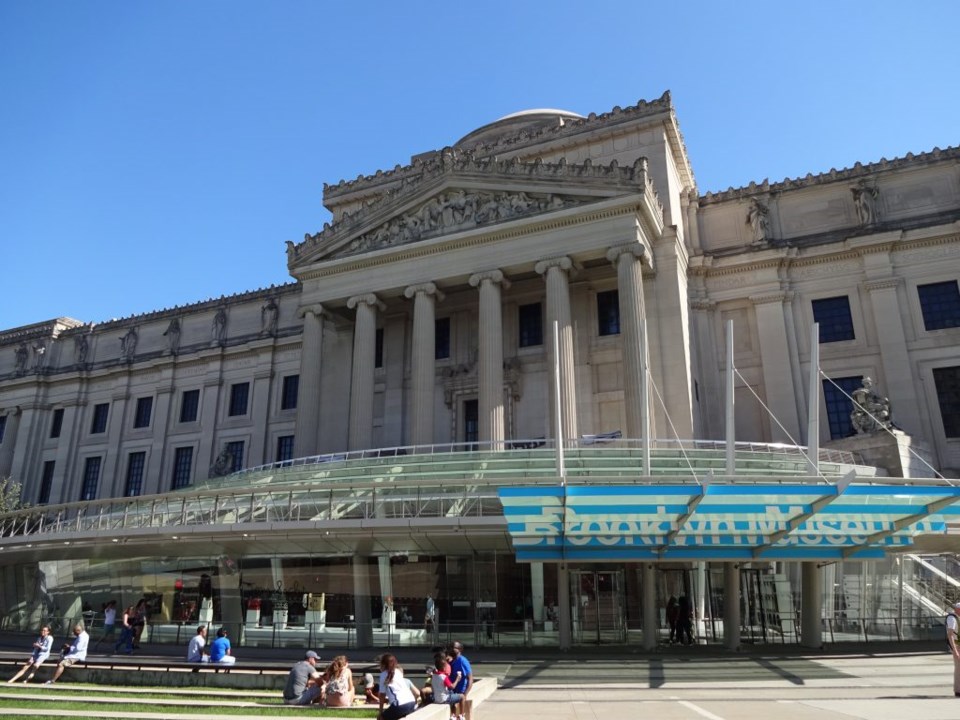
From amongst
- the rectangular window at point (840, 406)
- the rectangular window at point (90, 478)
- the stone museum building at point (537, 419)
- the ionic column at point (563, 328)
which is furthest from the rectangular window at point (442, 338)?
the rectangular window at point (90, 478)

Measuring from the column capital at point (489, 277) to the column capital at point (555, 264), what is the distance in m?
2.13

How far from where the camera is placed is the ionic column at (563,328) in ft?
115

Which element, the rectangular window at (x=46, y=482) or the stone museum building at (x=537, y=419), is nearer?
the stone museum building at (x=537, y=419)

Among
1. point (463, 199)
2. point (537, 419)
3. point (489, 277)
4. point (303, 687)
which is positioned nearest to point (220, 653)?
point (303, 687)

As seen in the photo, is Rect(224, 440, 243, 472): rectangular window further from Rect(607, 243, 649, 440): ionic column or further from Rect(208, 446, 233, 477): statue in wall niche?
Rect(607, 243, 649, 440): ionic column

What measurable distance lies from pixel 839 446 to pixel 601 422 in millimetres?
11564

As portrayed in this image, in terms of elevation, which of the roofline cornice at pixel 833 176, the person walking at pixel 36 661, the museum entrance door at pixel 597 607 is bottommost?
the person walking at pixel 36 661

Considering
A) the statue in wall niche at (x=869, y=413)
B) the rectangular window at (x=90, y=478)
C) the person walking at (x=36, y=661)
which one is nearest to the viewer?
the person walking at (x=36, y=661)

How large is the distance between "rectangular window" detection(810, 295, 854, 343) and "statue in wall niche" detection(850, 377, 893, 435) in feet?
22.6

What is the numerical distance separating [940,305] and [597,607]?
28.3 metres

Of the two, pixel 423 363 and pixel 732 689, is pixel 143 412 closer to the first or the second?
pixel 423 363

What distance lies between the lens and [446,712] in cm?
1171

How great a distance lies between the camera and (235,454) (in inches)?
2183

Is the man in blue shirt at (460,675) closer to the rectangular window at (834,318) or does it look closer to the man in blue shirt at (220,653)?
the man in blue shirt at (220,653)
